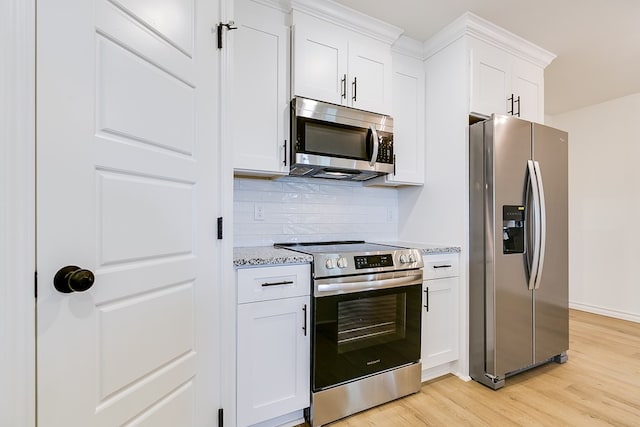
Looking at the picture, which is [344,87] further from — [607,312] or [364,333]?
[607,312]

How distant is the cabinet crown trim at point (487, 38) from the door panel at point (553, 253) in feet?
2.26

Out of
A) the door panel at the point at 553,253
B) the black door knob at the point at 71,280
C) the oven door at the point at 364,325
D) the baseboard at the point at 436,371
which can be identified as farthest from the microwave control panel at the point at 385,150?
the black door knob at the point at 71,280

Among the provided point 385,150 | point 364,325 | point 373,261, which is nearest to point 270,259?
point 373,261

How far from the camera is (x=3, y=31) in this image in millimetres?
719

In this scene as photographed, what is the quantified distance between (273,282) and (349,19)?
183cm

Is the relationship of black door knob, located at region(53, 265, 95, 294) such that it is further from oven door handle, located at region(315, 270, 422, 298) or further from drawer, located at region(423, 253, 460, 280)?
drawer, located at region(423, 253, 460, 280)

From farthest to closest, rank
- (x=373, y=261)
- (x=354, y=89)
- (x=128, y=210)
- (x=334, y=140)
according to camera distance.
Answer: (x=354, y=89) < (x=334, y=140) < (x=373, y=261) < (x=128, y=210)

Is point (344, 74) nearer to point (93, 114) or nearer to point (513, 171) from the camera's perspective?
point (513, 171)

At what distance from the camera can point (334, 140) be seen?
7.04 ft

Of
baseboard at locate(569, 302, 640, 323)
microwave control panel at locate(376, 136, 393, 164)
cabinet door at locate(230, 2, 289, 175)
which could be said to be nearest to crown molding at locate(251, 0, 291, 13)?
cabinet door at locate(230, 2, 289, 175)

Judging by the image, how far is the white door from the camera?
2.71 ft

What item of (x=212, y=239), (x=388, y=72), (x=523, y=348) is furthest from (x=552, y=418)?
(x=388, y=72)

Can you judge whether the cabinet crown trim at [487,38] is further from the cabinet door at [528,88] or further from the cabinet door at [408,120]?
the cabinet door at [408,120]

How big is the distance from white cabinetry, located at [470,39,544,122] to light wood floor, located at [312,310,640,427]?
198 cm
